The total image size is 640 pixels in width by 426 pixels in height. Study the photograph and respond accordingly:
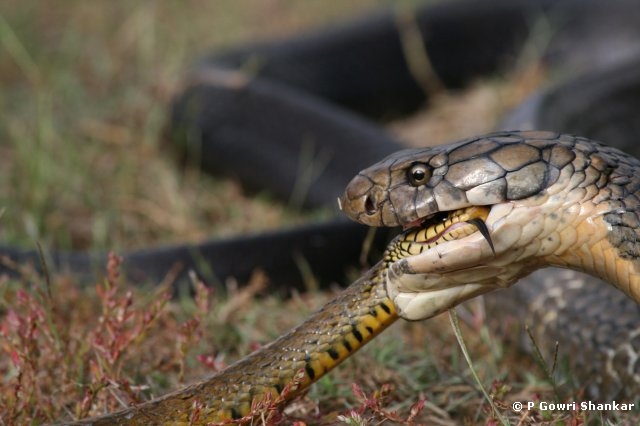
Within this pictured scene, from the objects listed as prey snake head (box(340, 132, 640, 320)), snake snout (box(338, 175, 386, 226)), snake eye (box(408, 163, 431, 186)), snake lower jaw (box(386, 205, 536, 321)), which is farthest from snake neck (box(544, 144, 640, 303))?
snake snout (box(338, 175, 386, 226))

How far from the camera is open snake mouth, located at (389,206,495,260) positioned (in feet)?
9.05

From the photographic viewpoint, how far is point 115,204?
18.2 ft

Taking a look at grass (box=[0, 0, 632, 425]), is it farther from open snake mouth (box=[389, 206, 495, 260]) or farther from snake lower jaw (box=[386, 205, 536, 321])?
open snake mouth (box=[389, 206, 495, 260])

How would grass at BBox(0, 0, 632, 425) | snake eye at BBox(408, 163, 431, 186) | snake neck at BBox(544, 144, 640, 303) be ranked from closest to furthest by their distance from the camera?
snake neck at BBox(544, 144, 640, 303) → snake eye at BBox(408, 163, 431, 186) → grass at BBox(0, 0, 632, 425)

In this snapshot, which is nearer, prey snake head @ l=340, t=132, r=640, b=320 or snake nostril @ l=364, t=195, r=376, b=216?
prey snake head @ l=340, t=132, r=640, b=320

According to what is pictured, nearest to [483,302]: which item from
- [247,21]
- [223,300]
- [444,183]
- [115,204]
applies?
[223,300]

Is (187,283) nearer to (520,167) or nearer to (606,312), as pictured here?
(606,312)

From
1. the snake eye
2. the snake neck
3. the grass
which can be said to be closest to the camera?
the snake neck

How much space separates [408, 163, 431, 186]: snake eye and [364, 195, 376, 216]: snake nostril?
0.41 feet

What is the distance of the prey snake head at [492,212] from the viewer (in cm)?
270

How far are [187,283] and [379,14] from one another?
3.88 m

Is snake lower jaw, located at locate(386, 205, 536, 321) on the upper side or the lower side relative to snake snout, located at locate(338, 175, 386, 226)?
lower
